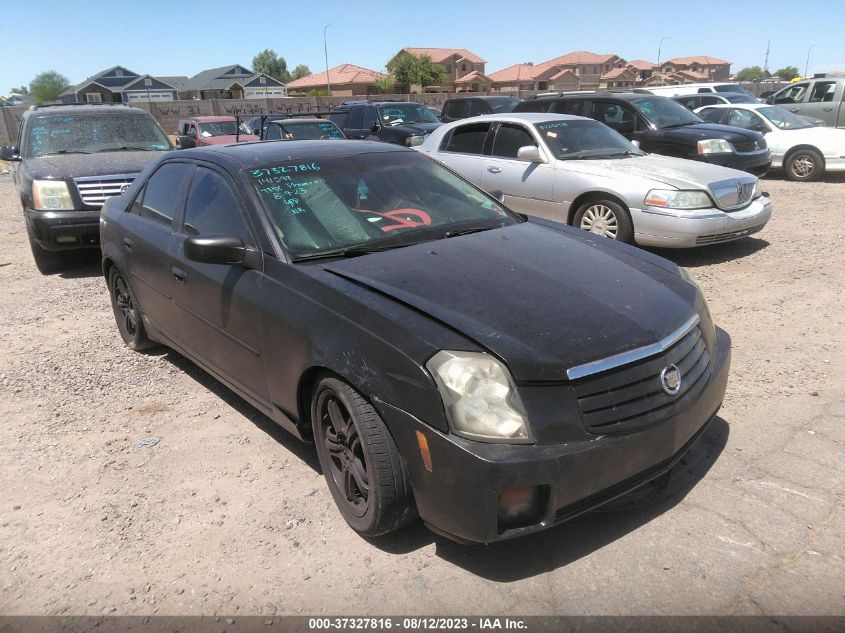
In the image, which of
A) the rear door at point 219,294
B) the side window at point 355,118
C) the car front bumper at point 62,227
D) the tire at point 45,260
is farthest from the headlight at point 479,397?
the side window at point 355,118

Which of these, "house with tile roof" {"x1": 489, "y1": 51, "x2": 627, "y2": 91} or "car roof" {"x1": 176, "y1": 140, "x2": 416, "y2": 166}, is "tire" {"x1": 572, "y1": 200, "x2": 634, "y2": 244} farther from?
"house with tile roof" {"x1": 489, "y1": 51, "x2": 627, "y2": 91}

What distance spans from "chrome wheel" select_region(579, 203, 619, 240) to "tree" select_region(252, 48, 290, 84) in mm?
128661

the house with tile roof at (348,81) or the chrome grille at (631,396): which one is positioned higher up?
the house with tile roof at (348,81)

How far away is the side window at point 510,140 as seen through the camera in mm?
8242

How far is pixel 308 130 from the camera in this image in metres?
12.7

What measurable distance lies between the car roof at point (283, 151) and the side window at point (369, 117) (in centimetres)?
1138

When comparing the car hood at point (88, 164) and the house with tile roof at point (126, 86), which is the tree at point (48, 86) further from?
the car hood at point (88, 164)

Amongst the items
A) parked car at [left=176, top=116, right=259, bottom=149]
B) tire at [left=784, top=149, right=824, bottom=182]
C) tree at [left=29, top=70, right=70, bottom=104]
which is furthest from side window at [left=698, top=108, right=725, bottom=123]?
tree at [left=29, top=70, right=70, bottom=104]

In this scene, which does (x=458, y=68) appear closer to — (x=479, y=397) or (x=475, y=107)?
(x=475, y=107)

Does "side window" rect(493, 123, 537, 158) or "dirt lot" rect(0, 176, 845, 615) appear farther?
"side window" rect(493, 123, 537, 158)

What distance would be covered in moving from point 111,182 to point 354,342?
6.15 meters

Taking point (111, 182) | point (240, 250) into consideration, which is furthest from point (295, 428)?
point (111, 182)

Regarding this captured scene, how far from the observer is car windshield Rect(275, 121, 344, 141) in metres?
12.5

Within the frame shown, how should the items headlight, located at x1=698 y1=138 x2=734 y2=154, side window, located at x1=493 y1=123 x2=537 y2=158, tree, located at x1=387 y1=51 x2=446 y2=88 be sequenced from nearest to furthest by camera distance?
side window, located at x1=493 y1=123 x2=537 y2=158
headlight, located at x1=698 y1=138 x2=734 y2=154
tree, located at x1=387 y1=51 x2=446 y2=88
